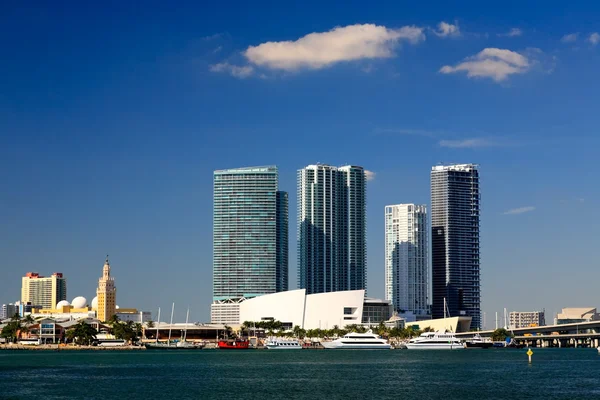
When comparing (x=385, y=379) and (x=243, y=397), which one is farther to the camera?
(x=385, y=379)

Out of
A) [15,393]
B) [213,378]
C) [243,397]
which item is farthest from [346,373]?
[15,393]

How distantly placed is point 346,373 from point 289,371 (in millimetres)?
10387

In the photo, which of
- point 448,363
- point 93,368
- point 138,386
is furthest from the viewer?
point 448,363

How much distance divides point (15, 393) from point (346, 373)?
50005 mm

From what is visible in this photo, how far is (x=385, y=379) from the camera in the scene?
120062 mm

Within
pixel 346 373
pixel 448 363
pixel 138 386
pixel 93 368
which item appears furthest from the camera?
pixel 448 363

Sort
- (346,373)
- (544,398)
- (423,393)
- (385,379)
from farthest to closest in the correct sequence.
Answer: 1. (346,373)
2. (385,379)
3. (423,393)
4. (544,398)

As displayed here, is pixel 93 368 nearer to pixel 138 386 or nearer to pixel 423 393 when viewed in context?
pixel 138 386

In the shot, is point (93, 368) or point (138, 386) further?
point (93, 368)

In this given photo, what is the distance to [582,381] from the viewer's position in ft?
382

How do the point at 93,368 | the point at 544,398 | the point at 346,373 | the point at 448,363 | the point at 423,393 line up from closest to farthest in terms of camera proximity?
the point at 544,398 < the point at 423,393 < the point at 346,373 < the point at 93,368 < the point at 448,363

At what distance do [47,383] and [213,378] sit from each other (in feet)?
71.0

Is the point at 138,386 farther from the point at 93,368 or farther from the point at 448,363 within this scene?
the point at 448,363

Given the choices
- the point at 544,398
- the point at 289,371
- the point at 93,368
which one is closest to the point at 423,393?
the point at 544,398
